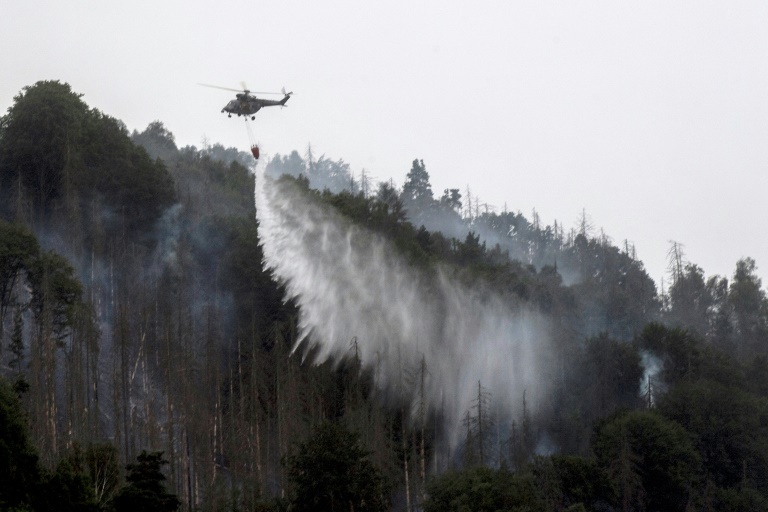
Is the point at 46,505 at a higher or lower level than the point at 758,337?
lower

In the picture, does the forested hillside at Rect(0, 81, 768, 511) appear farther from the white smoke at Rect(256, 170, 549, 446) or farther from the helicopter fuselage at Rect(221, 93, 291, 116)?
the helicopter fuselage at Rect(221, 93, 291, 116)

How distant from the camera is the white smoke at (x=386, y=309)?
72938 mm

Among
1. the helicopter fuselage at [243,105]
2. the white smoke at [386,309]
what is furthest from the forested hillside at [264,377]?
the helicopter fuselage at [243,105]

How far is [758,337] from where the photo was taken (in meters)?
114

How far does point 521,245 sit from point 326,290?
279 feet

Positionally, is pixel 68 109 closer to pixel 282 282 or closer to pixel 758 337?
pixel 282 282

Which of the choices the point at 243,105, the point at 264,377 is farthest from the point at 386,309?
the point at 243,105

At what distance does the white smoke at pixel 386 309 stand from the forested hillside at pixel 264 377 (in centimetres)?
42

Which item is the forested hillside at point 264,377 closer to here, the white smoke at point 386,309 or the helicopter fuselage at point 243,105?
the white smoke at point 386,309

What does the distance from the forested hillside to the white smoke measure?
1.37 feet

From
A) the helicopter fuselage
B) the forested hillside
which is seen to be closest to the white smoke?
the forested hillside

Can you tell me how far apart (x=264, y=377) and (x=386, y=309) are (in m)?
10.6

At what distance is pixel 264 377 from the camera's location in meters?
68.2

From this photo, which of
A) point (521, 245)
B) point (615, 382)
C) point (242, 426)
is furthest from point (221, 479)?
point (521, 245)
